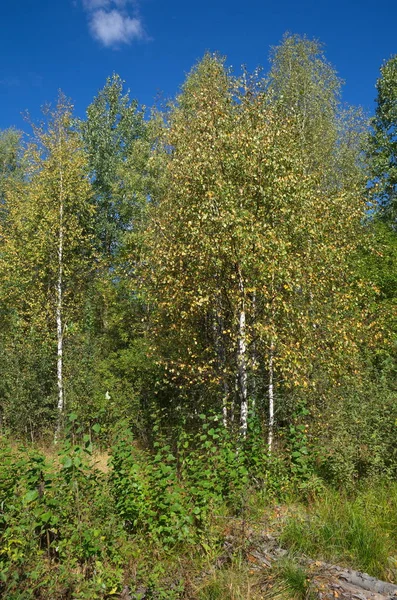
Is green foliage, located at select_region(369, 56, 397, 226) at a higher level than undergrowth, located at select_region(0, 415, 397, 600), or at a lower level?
higher

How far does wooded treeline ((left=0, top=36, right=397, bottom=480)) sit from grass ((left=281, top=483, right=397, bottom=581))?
0.59m

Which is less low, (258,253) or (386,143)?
(386,143)

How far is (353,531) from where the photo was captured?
21.2ft

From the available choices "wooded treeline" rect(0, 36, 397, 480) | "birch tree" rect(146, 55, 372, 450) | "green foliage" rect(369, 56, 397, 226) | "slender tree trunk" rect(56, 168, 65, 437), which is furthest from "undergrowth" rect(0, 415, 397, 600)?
"green foliage" rect(369, 56, 397, 226)

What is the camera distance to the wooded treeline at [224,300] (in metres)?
10.1

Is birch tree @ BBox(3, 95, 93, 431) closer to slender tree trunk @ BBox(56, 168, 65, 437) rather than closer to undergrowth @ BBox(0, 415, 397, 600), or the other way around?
slender tree trunk @ BBox(56, 168, 65, 437)

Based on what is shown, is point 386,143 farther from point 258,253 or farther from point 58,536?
point 58,536

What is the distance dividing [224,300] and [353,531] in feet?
21.9

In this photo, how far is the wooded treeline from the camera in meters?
10.1

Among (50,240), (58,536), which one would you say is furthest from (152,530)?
(50,240)

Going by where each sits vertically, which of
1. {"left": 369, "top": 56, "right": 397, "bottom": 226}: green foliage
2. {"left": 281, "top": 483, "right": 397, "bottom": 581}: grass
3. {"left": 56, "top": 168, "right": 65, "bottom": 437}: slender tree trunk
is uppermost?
{"left": 369, "top": 56, "right": 397, "bottom": 226}: green foliage

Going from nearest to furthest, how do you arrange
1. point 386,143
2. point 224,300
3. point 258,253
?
point 258,253 → point 224,300 → point 386,143

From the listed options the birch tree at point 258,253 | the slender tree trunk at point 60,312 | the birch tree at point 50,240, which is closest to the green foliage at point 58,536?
the birch tree at point 258,253

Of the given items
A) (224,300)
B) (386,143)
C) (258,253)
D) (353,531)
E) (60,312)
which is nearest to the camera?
(353,531)
